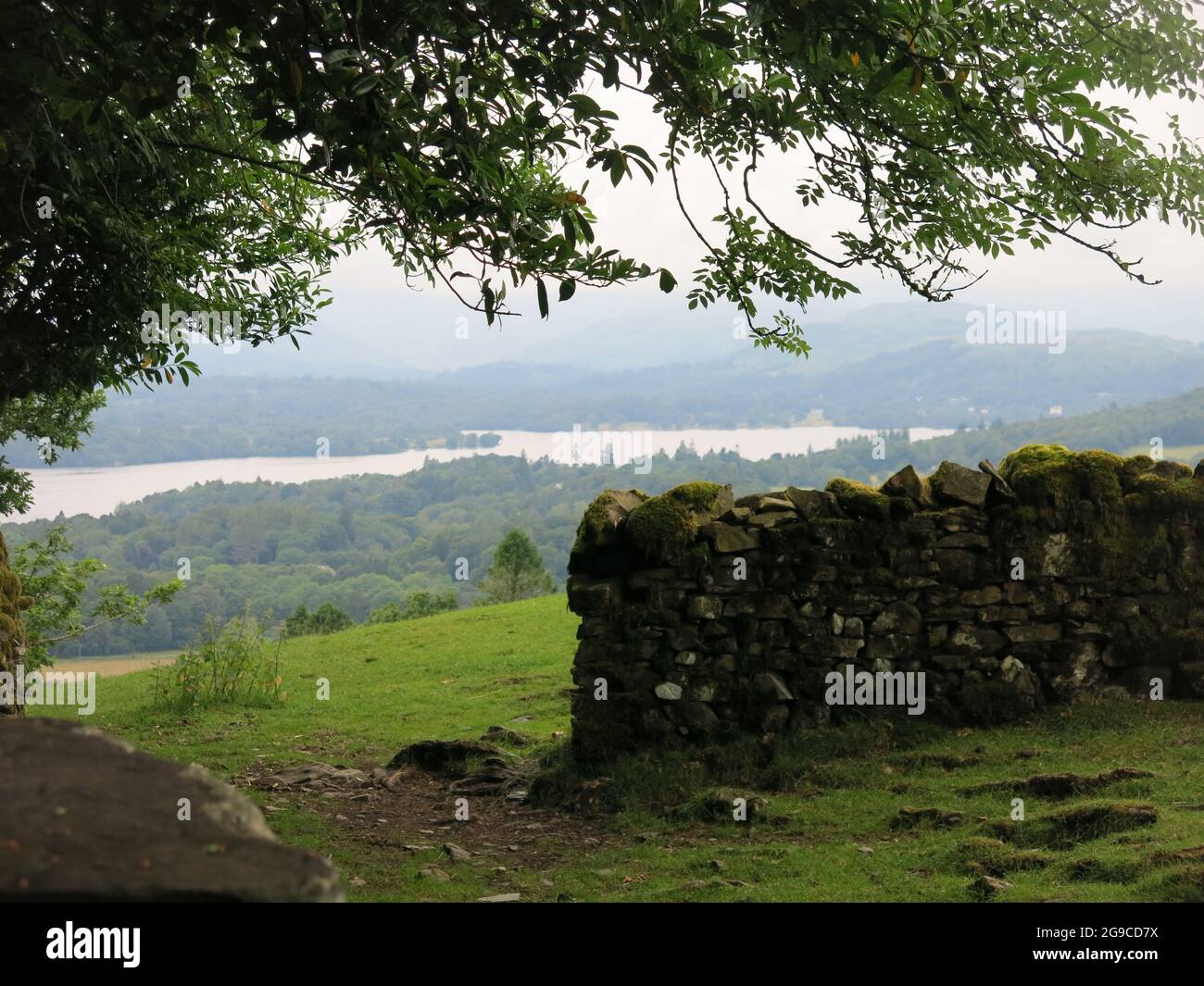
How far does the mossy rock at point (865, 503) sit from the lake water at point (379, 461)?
2360 inches

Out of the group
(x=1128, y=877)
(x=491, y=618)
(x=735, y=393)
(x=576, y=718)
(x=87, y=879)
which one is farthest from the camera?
(x=735, y=393)

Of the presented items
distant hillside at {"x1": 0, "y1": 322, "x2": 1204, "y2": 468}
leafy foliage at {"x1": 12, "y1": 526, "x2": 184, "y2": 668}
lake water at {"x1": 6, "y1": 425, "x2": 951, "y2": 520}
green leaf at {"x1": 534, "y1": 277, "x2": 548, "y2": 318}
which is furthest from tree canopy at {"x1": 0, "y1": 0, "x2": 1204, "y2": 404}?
distant hillside at {"x1": 0, "y1": 322, "x2": 1204, "y2": 468}

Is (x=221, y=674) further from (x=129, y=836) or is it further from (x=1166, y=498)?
(x=129, y=836)

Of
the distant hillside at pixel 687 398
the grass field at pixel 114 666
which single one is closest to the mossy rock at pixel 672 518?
the grass field at pixel 114 666

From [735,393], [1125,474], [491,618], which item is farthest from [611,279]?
[735,393]

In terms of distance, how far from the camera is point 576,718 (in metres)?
9.73

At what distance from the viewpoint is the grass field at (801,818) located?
6.48 meters

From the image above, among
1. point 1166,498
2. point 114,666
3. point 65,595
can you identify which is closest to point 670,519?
point 1166,498

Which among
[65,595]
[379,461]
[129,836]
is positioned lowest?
[65,595]

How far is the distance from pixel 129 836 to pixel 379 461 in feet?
361

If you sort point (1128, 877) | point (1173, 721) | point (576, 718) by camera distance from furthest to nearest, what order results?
point (576, 718) → point (1173, 721) → point (1128, 877)

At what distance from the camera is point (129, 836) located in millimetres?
2438

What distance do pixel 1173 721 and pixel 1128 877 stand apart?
3827mm
